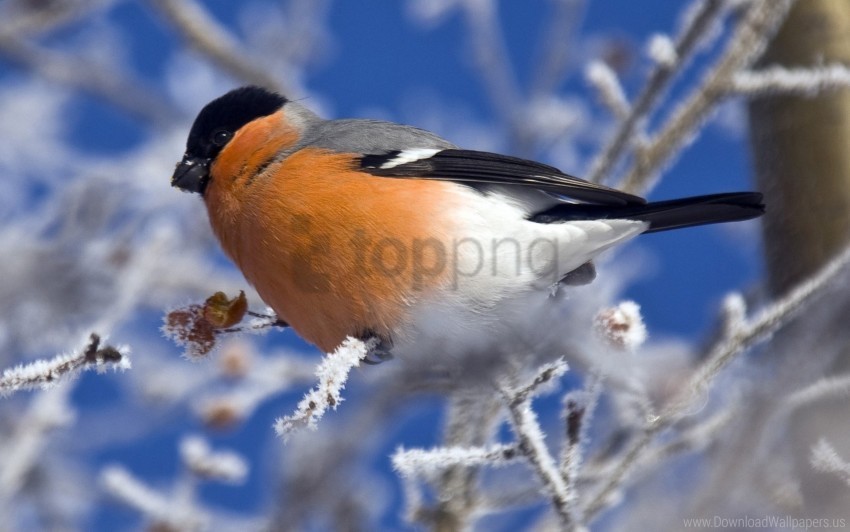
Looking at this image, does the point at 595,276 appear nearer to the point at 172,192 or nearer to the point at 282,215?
the point at 282,215

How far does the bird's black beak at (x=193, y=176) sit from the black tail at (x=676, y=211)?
38.7 inches

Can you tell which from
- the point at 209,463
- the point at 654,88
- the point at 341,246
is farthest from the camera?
the point at 209,463

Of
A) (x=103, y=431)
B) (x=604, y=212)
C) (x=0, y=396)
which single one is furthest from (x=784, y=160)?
(x=103, y=431)

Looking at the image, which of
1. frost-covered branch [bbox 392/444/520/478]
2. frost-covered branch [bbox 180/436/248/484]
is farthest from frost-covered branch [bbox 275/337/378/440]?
frost-covered branch [bbox 180/436/248/484]

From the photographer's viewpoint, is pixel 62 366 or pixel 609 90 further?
pixel 609 90

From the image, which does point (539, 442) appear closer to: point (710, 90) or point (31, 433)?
point (710, 90)

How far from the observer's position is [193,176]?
9.59 feet

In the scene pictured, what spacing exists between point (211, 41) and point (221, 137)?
5.54 ft

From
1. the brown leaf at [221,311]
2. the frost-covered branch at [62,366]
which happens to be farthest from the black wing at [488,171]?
the frost-covered branch at [62,366]

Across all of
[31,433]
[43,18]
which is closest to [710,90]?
[31,433]
